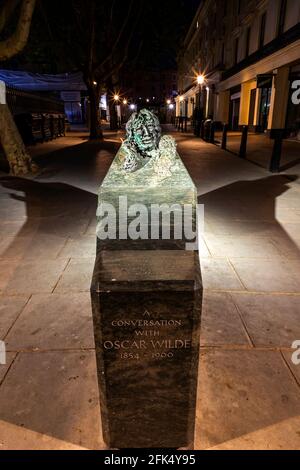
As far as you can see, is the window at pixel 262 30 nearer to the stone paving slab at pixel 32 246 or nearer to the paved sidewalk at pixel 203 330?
the paved sidewalk at pixel 203 330

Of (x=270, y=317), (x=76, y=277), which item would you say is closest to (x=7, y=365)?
(x=76, y=277)

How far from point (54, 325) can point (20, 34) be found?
8.42 metres

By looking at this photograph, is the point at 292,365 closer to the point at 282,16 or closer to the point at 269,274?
the point at 269,274

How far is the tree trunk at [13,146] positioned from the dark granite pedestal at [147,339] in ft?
28.2

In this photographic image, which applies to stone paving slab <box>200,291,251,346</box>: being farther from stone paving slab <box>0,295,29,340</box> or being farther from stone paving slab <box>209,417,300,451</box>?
stone paving slab <box>0,295,29,340</box>

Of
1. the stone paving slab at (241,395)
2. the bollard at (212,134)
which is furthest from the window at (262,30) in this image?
the stone paving slab at (241,395)

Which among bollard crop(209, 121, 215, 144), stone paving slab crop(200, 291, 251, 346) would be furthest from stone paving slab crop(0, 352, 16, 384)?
bollard crop(209, 121, 215, 144)

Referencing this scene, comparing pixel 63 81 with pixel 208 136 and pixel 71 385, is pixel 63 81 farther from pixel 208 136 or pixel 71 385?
pixel 71 385

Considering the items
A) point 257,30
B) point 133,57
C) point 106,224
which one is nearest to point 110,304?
point 106,224

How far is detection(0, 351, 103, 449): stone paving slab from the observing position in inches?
79.9

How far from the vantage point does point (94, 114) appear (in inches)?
798

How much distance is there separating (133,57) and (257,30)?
10513 mm

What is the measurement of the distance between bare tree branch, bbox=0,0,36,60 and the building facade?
34.9 feet
